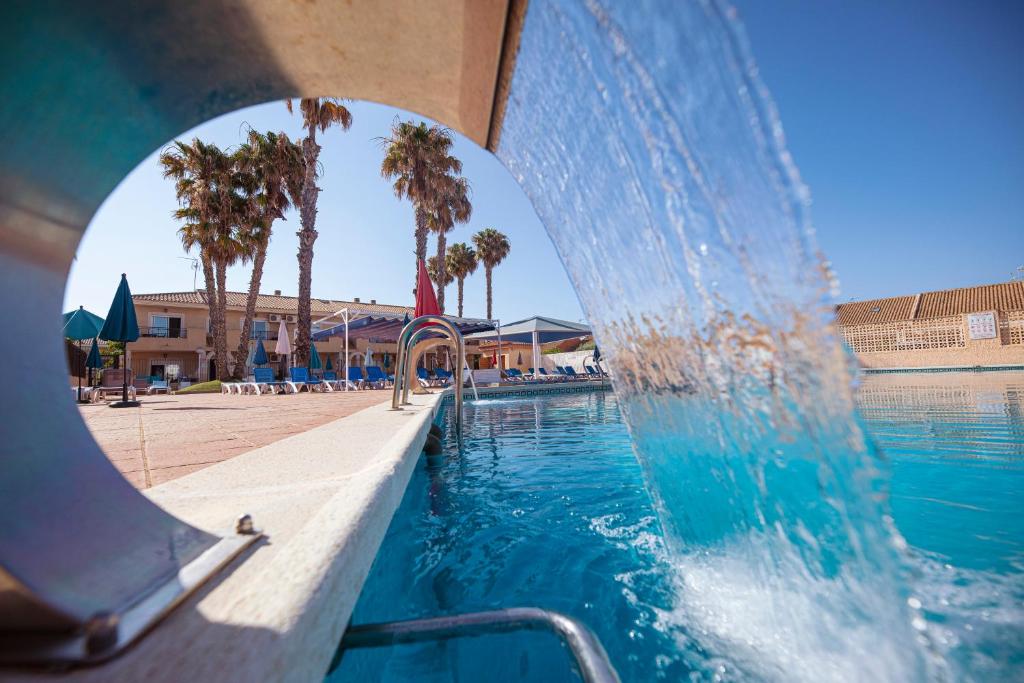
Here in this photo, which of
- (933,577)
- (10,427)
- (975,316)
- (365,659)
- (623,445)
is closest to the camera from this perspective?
(10,427)

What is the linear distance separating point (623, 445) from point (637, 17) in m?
4.79

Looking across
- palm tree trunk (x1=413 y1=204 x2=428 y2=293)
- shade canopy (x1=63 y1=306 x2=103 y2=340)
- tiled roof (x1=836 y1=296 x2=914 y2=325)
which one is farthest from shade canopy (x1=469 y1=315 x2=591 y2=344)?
tiled roof (x1=836 y1=296 x2=914 y2=325)

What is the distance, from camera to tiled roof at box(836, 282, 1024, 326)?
24.6 m

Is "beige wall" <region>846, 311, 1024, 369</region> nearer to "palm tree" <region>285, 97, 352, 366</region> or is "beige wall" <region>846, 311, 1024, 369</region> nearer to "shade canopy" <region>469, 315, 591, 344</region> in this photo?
"shade canopy" <region>469, 315, 591, 344</region>

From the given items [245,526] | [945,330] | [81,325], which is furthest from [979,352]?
[81,325]

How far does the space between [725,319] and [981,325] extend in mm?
32156

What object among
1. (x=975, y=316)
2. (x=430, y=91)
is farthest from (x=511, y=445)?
(x=975, y=316)

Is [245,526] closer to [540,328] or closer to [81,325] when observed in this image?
[81,325]

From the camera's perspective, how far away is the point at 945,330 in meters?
25.0

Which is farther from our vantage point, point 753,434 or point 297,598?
point 753,434

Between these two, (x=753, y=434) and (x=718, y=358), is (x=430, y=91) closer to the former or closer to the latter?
(x=718, y=358)

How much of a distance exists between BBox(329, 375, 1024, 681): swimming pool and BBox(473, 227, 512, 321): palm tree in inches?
1029

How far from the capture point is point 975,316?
23.8 m

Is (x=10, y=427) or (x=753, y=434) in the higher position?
(x=10, y=427)
